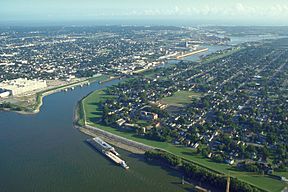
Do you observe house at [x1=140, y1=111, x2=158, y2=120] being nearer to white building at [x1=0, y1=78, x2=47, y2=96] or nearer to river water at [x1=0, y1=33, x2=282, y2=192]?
river water at [x1=0, y1=33, x2=282, y2=192]

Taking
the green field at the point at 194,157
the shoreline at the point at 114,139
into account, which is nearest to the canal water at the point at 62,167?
the shoreline at the point at 114,139

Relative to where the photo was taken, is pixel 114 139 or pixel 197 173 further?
pixel 114 139

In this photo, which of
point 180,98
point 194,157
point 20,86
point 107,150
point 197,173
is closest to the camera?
point 197,173

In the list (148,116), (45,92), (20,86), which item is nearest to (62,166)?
(148,116)

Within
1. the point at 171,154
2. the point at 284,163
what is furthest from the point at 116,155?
the point at 284,163

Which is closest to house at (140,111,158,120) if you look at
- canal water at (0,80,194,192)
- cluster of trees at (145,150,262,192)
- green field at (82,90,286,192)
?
green field at (82,90,286,192)

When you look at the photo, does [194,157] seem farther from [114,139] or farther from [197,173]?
[114,139]

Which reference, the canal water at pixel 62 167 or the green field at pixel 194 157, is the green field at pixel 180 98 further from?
the canal water at pixel 62 167

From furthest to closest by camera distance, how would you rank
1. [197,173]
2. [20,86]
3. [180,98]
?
[20,86], [180,98], [197,173]
